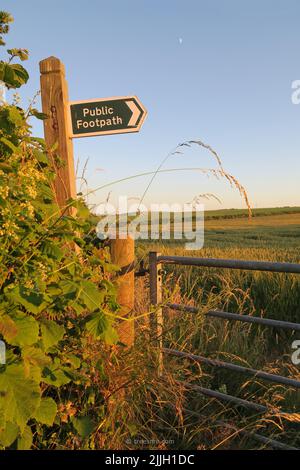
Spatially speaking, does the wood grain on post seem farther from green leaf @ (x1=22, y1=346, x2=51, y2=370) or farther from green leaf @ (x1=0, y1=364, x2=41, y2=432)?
green leaf @ (x1=0, y1=364, x2=41, y2=432)

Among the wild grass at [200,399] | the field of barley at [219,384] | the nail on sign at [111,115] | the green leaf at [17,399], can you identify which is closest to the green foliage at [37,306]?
the green leaf at [17,399]

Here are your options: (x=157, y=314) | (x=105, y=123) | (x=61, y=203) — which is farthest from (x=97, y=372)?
(x=105, y=123)

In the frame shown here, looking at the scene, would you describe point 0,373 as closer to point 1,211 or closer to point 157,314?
point 1,211

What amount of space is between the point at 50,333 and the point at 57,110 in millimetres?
2117

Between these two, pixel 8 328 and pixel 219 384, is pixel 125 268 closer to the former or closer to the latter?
pixel 219 384

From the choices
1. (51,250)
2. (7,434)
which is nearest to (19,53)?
(51,250)

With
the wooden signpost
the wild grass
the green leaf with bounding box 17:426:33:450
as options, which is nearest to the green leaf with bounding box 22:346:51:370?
the green leaf with bounding box 17:426:33:450

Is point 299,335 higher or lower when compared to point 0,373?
lower

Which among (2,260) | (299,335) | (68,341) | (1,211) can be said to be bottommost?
(299,335)

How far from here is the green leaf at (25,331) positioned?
187 centimetres

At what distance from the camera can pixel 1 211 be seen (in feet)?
6.39

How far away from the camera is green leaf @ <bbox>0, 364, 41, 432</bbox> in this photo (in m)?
1.77

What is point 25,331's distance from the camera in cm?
189
